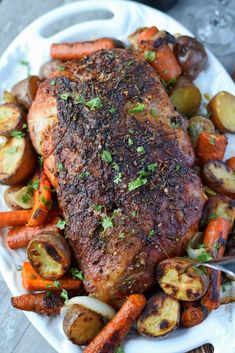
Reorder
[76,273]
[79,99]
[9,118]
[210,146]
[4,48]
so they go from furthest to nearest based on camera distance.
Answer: [4,48], [9,118], [210,146], [79,99], [76,273]

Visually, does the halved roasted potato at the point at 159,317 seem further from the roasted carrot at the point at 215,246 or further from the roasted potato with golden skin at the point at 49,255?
the roasted potato with golden skin at the point at 49,255

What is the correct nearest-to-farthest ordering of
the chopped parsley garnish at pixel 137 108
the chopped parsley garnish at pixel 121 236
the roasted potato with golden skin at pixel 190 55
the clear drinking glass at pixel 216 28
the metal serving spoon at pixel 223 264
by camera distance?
the metal serving spoon at pixel 223 264, the chopped parsley garnish at pixel 121 236, the chopped parsley garnish at pixel 137 108, the roasted potato with golden skin at pixel 190 55, the clear drinking glass at pixel 216 28

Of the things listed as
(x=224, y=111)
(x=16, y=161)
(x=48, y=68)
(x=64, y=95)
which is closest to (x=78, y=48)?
(x=48, y=68)

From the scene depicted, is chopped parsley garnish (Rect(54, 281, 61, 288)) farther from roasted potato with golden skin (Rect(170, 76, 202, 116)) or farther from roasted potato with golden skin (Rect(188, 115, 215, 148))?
roasted potato with golden skin (Rect(170, 76, 202, 116))

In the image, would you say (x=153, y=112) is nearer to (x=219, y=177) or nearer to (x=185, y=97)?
(x=185, y=97)

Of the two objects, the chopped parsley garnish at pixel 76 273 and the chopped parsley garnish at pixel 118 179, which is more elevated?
the chopped parsley garnish at pixel 118 179

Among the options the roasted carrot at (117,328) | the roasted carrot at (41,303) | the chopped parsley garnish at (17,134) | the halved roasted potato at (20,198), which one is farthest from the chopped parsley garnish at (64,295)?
the chopped parsley garnish at (17,134)

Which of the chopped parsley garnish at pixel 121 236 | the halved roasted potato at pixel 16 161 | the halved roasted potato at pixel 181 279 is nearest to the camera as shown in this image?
the halved roasted potato at pixel 181 279
